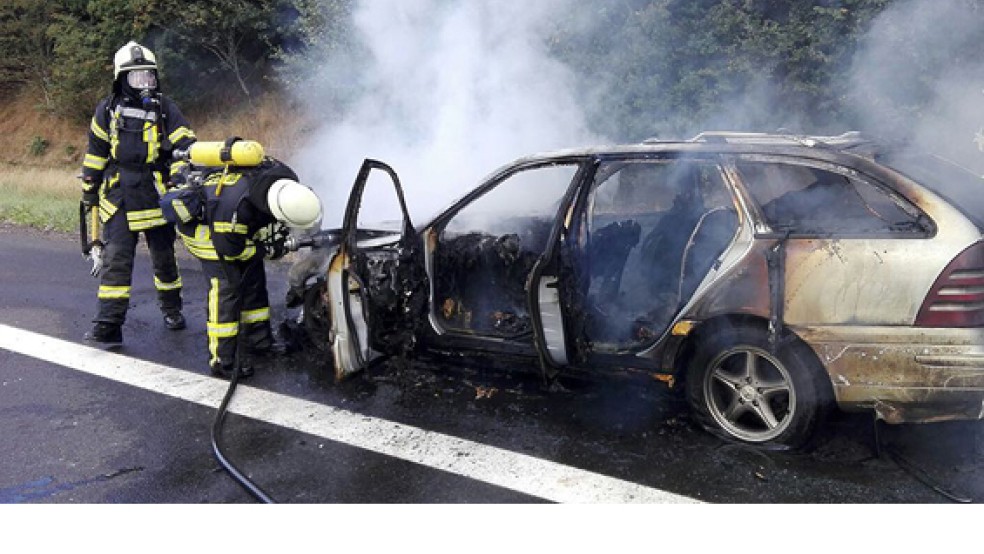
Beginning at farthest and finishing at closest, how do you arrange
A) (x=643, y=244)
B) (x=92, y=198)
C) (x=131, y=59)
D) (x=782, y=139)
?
1. (x=92, y=198)
2. (x=131, y=59)
3. (x=643, y=244)
4. (x=782, y=139)

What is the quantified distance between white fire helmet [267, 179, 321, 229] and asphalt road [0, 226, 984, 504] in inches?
39.4

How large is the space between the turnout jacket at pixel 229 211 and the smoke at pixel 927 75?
4367 millimetres

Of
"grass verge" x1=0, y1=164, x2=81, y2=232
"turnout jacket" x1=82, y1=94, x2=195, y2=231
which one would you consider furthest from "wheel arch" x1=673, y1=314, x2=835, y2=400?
"grass verge" x1=0, y1=164, x2=81, y2=232

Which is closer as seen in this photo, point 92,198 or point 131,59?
point 131,59

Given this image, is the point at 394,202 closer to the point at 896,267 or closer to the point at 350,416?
the point at 350,416

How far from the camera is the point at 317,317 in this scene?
17.3 ft

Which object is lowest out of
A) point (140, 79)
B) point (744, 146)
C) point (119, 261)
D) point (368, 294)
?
point (368, 294)

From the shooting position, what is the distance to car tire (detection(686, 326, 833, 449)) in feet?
11.6

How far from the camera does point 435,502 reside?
3.39m

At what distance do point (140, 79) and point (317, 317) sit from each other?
210 cm

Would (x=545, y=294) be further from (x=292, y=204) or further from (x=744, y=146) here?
(x=292, y=204)

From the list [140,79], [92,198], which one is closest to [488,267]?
[140,79]

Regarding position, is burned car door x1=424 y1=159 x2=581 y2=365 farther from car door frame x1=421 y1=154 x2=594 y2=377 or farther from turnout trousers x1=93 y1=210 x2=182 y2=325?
turnout trousers x1=93 y1=210 x2=182 y2=325

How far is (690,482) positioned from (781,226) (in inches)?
48.0
